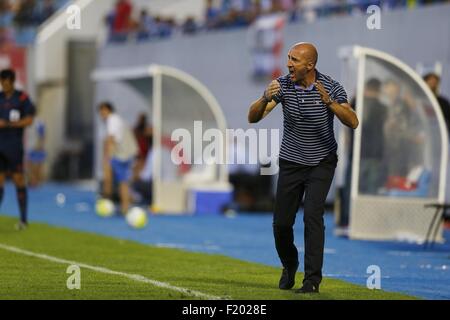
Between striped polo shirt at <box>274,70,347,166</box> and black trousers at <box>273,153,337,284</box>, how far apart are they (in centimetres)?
9

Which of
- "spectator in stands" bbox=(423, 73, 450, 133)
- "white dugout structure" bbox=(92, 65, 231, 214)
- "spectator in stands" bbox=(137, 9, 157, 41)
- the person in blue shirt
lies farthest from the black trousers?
"spectator in stands" bbox=(137, 9, 157, 41)

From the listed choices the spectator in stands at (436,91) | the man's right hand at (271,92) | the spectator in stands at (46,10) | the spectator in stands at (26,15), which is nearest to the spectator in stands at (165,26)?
the spectator in stands at (46,10)

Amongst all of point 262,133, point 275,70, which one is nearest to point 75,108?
point 275,70

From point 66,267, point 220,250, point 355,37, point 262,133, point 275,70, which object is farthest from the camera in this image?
point 275,70

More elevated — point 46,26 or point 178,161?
point 46,26

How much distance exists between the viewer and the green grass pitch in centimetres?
1049

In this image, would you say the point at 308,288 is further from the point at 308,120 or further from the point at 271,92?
the point at 271,92

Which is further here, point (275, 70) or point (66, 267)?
point (275, 70)

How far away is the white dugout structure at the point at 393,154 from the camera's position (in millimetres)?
18922

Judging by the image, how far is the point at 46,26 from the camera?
40.3 meters

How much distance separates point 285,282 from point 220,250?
5581 millimetres

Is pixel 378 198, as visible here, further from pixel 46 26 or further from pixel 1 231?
pixel 46 26

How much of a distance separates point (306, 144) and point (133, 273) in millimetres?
2792

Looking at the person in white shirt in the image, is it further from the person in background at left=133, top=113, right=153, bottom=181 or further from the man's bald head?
the man's bald head
